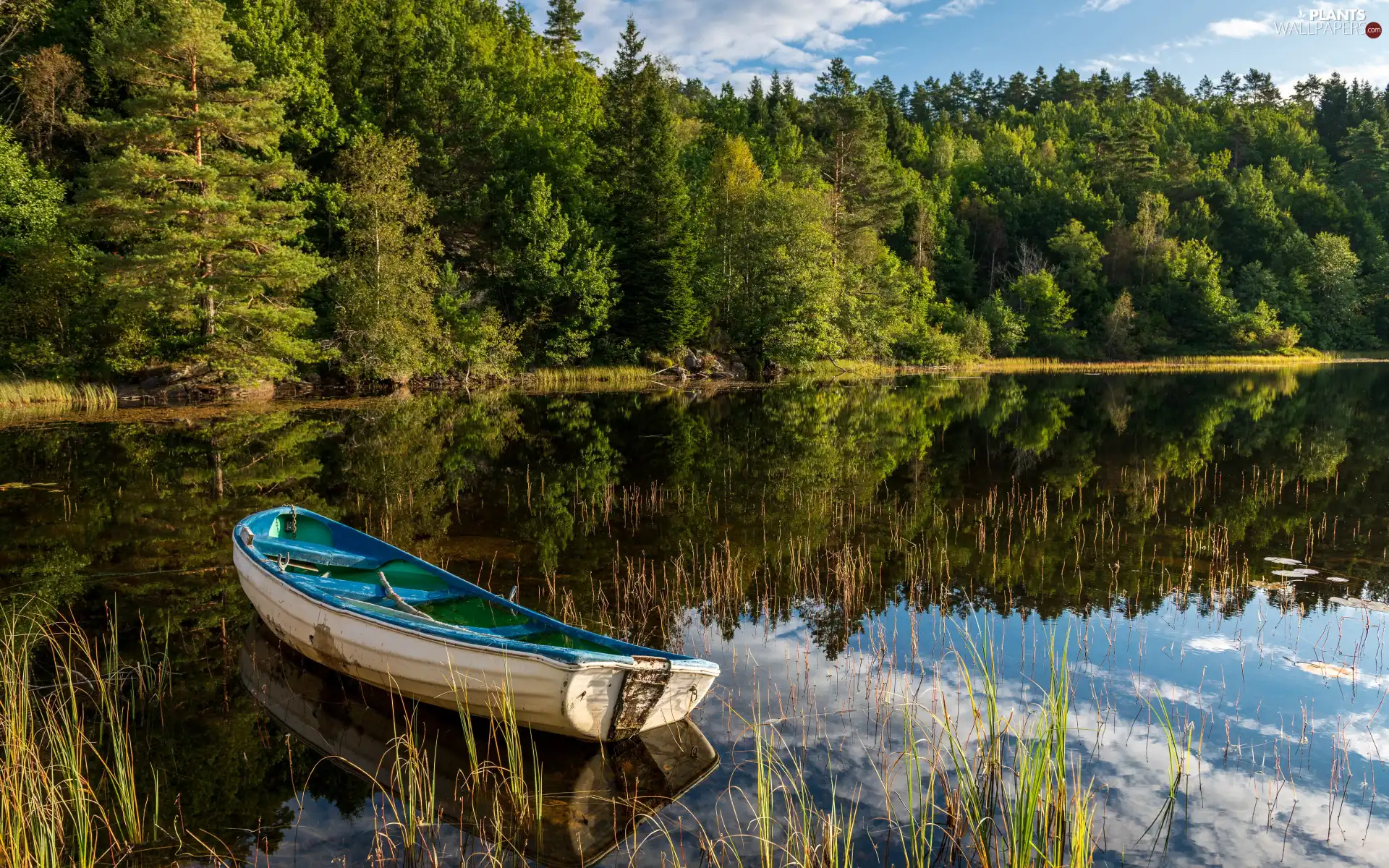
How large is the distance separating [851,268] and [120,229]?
126ft

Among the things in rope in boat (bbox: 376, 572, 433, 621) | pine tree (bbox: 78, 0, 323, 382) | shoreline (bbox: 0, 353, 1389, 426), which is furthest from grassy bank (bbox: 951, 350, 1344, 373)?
rope in boat (bbox: 376, 572, 433, 621)

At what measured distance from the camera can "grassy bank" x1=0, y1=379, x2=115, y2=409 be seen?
83.4 ft

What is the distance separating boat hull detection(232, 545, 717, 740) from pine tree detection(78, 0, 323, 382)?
25.2 metres

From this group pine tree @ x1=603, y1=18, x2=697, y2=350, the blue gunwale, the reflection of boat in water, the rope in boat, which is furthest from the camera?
pine tree @ x1=603, y1=18, x2=697, y2=350

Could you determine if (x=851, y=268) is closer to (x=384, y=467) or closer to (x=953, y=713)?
(x=384, y=467)

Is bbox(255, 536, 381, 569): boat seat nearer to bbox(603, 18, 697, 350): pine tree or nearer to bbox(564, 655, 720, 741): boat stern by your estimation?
bbox(564, 655, 720, 741): boat stern

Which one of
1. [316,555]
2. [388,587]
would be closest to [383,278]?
[316,555]

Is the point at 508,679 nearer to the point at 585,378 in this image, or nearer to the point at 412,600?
the point at 412,600

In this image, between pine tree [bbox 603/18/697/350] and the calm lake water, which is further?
pine tree [bbox 603/18/697/350]

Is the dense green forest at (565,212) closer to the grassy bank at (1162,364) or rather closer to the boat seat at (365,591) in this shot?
the grassy bank at (1162,364)

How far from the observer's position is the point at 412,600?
7629 millimetres

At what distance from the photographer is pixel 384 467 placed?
1741 centimetres

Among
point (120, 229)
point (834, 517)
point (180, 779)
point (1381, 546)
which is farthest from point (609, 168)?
point (180, 779)

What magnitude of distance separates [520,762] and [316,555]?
4.97 metres
